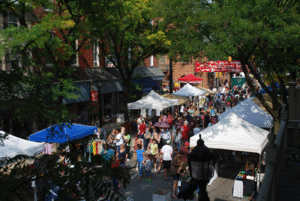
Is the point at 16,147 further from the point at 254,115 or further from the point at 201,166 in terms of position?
the point at 254,115

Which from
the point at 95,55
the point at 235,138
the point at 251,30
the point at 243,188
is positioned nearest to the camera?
the point at 243,188

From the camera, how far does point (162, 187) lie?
11.6m

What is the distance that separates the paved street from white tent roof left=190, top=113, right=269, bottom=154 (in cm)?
157

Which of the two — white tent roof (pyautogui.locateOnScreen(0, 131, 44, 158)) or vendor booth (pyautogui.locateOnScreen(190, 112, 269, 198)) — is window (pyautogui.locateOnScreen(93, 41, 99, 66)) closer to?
vendor booth (pyautogui.locateOnScreen(190, 112, 269, 198))

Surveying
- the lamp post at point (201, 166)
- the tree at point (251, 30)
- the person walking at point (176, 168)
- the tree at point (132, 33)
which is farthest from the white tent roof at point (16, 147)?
the tree at point (132, 33)

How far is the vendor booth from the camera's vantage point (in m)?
10.9

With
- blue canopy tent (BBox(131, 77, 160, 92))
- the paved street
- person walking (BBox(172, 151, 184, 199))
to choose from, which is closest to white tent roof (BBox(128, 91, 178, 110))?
the paved street

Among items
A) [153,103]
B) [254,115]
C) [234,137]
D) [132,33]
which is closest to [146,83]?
[132,33]

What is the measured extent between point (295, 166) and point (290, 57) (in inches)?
356

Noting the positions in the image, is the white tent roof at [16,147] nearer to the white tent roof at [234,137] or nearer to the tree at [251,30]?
the white tent roof at [234,137]

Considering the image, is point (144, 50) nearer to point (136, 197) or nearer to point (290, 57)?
point (290, 57)

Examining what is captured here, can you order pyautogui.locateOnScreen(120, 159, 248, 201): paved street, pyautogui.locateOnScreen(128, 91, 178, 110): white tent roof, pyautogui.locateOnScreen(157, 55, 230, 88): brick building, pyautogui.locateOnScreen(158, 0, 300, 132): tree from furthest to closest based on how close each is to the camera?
pyautogui.locateOnScreen(157, 55, 230, 88): brick building < pyautogui.locateOnScreen(128, 91, 178, 110): white tent roof < pyautogui.locateOnScreen(158, 0, 300, 132): tree < pyautogui.locateOnScreen(120, 159, 248, 201): paved street

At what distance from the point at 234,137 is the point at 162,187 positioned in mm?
3225

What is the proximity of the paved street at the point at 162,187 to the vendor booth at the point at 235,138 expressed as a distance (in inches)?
25.6
